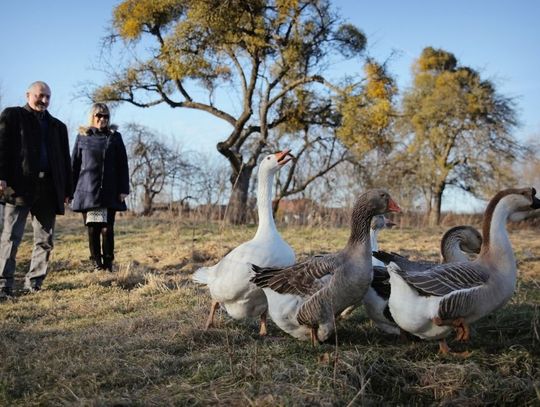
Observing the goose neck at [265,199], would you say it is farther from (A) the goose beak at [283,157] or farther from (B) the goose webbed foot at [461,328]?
(B) the goose webbed foot at [461,328]

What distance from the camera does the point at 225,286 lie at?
411 cm

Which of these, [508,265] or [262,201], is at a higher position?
[262,201]

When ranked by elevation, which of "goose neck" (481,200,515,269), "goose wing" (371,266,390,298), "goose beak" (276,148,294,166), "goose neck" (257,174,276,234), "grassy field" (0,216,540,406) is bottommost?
"grassy field" (0,216,540,406)

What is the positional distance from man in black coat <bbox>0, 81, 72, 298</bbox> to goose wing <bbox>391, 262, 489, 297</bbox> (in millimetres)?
4316

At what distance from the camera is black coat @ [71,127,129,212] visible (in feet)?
23.2

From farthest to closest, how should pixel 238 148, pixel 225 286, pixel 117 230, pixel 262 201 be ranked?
pixel 238 148, pixel 117 230, pixel 262 201, pixel 225 286

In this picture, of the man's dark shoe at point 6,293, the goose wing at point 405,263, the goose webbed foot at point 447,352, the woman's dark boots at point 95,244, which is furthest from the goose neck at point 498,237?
the woman's dark boots at point 95,244

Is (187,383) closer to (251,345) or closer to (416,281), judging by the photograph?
(251,345)

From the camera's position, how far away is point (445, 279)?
3547mm

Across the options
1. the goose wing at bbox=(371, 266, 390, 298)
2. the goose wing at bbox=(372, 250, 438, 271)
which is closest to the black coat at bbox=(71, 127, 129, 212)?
the goose wing at bbox=(372, 250, 438, 271)

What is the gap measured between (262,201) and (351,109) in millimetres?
14212

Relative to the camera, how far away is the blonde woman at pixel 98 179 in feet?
23.3

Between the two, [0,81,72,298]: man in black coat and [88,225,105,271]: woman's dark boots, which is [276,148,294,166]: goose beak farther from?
[88,225,105,271]: woman's dark boots

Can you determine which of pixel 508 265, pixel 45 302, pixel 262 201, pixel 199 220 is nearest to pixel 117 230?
pixel 199 220
